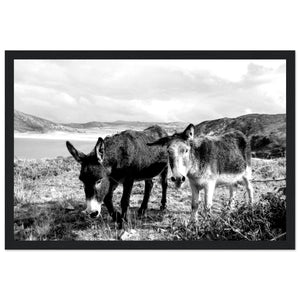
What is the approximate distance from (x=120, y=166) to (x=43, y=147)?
1011mm

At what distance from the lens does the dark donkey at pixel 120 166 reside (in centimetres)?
368

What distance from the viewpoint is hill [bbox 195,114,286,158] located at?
420 cm

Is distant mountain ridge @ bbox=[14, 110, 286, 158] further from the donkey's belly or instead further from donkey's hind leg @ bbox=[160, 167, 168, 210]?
donkey's hind leg @ bbox=[160, 167, 168, 210]

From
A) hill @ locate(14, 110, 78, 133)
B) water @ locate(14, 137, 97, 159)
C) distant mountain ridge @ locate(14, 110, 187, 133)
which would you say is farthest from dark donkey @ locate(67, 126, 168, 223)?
hill @ locate(14, 110, 78, 133)

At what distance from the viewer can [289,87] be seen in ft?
13.5

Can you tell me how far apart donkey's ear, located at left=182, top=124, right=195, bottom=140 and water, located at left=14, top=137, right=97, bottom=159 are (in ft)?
3.45

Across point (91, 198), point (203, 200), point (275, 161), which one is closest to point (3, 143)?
point (91, 198)

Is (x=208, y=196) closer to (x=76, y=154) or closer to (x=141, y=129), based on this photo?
(x=141, y=129)

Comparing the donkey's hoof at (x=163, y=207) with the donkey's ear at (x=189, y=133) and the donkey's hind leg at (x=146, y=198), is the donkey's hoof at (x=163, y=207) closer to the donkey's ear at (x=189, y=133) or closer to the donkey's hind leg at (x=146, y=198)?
the donkey's hind leg at (x=146, y=198)

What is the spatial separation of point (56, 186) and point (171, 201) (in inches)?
59.1

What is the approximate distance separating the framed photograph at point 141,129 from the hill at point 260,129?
0.02 meters

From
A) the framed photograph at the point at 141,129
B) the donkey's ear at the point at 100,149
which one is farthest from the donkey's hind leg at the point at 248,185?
the donkey's ear at the point at 100,149

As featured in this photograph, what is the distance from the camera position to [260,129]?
4.37 m

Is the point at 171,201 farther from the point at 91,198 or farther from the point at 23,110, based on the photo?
the point at 23,110
